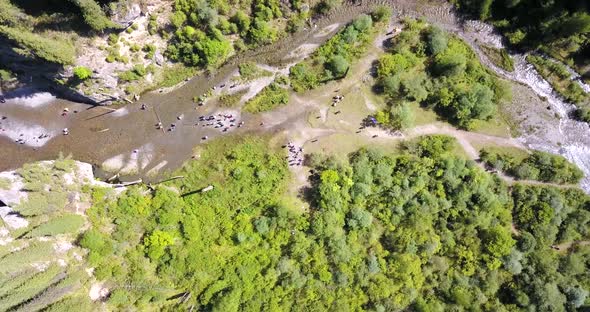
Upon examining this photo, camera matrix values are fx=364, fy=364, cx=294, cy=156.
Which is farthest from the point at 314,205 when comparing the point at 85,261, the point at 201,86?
the point at 85,261

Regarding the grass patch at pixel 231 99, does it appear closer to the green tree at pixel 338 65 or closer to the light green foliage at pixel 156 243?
the green tree at pixel 338 65

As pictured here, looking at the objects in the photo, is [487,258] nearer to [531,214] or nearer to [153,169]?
[531,214]

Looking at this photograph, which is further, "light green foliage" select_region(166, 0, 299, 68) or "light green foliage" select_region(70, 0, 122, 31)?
"light green foliage" select_region(166, 0, 299, 68)

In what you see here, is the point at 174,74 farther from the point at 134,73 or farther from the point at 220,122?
the point at 220,122

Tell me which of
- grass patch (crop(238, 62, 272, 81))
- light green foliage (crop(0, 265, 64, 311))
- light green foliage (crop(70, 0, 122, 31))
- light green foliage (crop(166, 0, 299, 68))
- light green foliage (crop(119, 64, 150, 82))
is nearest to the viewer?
light green foliage (crop(70, 0, 122, 31))

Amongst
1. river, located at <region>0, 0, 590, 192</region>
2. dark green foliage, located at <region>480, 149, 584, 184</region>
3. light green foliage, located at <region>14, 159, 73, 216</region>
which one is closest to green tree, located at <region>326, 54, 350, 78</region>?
river, located at <region>0, 0, 590, 192</region>

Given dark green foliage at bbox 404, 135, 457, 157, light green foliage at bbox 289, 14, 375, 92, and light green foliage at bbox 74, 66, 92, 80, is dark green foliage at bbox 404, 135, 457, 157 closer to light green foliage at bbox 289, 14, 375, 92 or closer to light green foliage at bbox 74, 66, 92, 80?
light green foliage at bbox 289, 14, 375, 92
